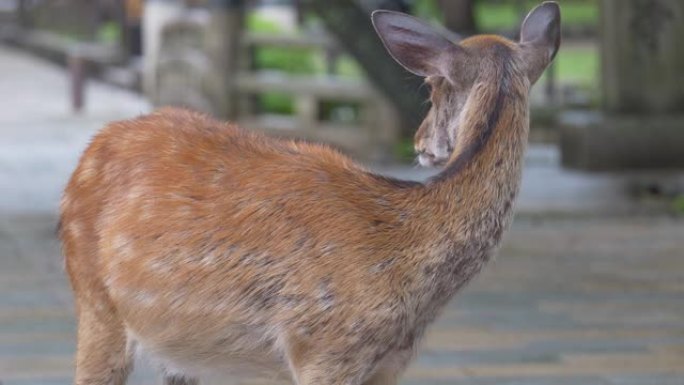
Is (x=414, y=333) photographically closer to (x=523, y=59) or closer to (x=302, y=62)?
(x=523, y=59)

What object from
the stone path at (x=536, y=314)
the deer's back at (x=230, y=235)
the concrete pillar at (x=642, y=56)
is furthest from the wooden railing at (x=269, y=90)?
the deer's back at (x=230, y=235)

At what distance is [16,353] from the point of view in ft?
22.9

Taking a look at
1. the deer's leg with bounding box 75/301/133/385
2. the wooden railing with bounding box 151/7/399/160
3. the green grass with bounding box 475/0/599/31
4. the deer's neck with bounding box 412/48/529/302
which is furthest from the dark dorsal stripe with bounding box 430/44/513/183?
the green grass with bounding box 475/0/599/31

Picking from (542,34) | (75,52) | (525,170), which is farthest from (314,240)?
(75,52)

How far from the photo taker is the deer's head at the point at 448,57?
423 centimetres

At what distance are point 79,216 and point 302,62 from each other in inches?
477

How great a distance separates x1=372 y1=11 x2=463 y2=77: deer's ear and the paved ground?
1183 millimetres

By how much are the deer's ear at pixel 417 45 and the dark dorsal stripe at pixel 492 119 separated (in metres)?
0.13

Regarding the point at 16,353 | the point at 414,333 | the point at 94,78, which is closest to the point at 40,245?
the point at 16,353

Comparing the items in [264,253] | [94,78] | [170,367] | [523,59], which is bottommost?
[94,78]

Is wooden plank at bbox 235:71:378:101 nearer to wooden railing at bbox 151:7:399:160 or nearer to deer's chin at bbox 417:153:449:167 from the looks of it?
wooden railing at bbox 151:7:399:160

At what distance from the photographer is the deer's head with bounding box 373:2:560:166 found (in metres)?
4.23

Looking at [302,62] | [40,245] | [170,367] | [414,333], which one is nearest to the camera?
[414,333]

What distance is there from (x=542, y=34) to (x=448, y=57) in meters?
0.31
